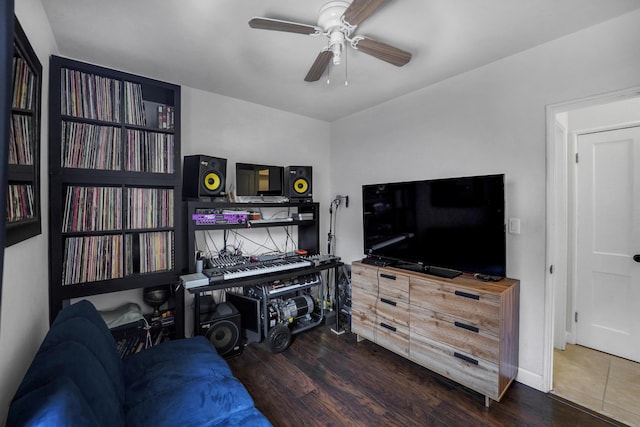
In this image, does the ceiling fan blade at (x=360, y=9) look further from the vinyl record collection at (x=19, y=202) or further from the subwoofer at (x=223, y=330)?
the subwoofer at (x=223, y=330)

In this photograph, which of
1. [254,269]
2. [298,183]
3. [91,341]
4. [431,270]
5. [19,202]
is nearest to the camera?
[19,202]

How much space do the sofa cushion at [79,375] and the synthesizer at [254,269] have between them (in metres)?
1.09

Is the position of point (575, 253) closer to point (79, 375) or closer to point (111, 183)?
point (79, 375)

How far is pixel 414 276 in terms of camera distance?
7.27 feet

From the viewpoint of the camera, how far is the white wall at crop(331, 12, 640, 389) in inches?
69.1

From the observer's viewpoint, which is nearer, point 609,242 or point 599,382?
point 599,382

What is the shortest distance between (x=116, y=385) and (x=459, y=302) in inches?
80.8

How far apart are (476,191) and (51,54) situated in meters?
3.05

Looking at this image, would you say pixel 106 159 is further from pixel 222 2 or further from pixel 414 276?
pixel 414 276

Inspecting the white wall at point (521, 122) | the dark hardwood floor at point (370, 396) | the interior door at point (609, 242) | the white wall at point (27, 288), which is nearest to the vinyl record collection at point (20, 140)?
the white wall at point (27, 288)

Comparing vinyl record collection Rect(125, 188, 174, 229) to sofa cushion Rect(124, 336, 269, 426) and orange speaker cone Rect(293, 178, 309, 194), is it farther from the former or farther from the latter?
orange speaker cone Rect(293, 178, 309, 194)

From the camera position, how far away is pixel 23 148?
114 centimetres

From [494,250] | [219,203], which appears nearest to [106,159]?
[219,203]

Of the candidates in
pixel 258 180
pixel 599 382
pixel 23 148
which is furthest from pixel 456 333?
pixel 23 148
